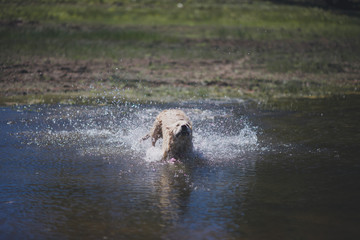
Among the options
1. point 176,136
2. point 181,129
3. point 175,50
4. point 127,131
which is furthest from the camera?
point 175,50

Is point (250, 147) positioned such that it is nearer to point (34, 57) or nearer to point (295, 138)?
point (295, 138)

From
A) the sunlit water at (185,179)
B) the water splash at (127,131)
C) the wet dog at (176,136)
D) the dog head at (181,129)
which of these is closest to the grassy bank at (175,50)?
the water splash at (127,131)

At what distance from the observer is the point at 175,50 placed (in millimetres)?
21781

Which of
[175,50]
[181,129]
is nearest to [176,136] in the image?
[181,129]

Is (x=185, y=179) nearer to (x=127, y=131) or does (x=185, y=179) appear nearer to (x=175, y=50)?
(x=127, y=131)

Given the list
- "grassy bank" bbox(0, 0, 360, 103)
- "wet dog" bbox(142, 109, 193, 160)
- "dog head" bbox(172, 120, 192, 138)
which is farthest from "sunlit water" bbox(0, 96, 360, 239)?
"grassy bank" bbox(0, 0, 360, 103)

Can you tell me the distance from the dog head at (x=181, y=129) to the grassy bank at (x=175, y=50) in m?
6.57

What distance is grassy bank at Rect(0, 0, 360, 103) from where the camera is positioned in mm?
16312

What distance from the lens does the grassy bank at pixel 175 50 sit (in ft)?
53.5

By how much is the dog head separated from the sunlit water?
1.53 feet

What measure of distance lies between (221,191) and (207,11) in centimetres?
2144

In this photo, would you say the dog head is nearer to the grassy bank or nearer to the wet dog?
the wet dog

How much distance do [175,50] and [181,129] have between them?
1410cm

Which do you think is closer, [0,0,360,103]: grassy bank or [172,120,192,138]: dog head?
[172,120,192,138]: dog head
